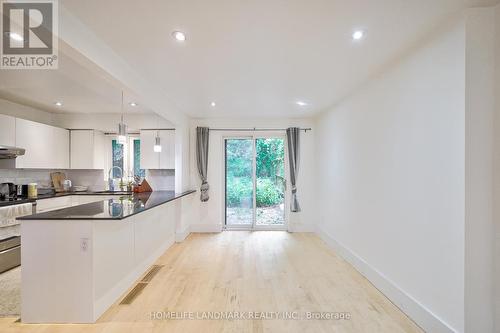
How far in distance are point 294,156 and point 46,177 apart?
5.21 m

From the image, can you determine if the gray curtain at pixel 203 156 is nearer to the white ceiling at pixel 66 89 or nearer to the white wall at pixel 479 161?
the white ceiling at pixel 66 89

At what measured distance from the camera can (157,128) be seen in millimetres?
5105

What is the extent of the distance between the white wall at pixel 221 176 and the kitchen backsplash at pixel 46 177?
6.82 ft

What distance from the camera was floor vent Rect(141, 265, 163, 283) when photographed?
10.3 feet

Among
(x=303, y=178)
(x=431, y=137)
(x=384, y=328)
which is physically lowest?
(x=384, y=328)

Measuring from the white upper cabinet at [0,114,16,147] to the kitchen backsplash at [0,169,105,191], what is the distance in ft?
2.14

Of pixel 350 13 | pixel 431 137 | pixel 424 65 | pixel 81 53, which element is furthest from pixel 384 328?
pixel 81 53

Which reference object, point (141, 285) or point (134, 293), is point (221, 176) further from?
point (134, 293)

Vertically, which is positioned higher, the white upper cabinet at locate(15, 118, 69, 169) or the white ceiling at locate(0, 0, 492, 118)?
the white ceiling at locate(0, 0, 492, 118)

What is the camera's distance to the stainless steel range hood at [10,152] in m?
3.60

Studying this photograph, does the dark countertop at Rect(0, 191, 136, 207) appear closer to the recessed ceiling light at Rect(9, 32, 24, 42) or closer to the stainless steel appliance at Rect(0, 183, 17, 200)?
the stainless steel appliance at Rect(0, 183, 17, 200)

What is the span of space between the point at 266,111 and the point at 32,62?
11.6 ft

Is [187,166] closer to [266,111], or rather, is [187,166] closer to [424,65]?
[266,111]

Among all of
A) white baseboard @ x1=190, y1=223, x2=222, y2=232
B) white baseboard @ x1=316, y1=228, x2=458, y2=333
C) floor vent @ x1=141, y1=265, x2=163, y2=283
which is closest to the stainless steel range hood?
floor vent @ x1=141, y1=265, x2=163, y2=283
